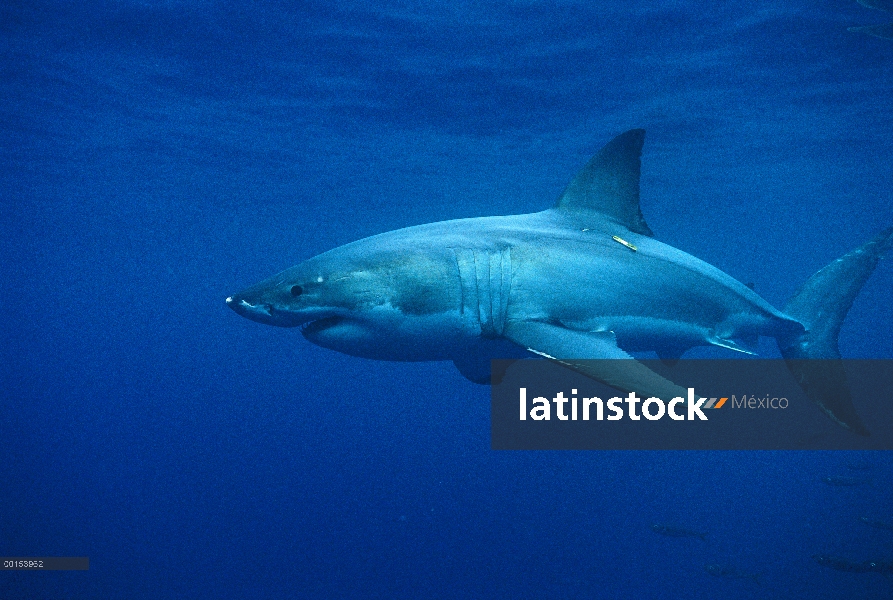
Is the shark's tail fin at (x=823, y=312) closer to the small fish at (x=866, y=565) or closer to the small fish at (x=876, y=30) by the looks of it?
the small fish at (x=866, y=565)

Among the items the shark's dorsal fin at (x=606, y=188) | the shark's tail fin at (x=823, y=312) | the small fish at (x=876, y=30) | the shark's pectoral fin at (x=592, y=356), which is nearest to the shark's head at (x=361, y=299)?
the shark's pectoral fin at (x=592, y=356)

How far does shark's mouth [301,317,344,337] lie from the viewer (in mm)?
3571

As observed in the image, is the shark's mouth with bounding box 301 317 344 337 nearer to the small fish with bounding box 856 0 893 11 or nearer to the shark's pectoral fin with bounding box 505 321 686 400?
the shark's pectoral fin with bounding box 505 321 686 400

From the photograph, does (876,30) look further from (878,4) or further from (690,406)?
(690,406)

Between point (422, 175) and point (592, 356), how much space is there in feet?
75.7

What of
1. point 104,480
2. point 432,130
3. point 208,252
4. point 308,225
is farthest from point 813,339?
point 208,252

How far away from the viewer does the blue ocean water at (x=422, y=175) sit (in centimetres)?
1265

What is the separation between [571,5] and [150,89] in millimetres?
11658

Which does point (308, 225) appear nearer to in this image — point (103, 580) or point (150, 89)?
point (150, 89)

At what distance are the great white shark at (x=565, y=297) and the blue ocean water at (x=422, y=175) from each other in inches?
323

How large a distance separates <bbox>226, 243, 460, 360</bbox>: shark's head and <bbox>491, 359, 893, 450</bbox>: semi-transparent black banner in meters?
0.99

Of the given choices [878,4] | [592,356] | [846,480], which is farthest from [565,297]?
[878,4]

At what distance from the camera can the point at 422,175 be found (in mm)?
25469

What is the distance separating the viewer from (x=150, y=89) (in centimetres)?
1562
